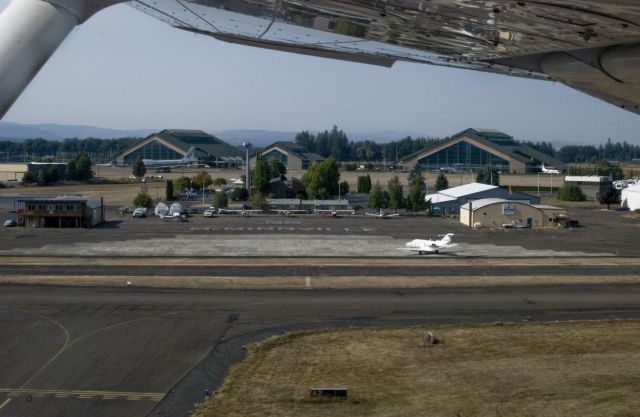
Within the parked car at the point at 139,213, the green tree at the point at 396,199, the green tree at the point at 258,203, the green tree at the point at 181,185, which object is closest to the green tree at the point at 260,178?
the green tree at the point at 258,203

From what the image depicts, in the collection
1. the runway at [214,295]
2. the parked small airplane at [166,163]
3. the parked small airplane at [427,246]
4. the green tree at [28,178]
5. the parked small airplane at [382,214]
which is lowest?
the runway at [214,295]

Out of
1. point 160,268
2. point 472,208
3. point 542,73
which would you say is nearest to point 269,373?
point 542,73

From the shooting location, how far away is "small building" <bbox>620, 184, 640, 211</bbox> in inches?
3321

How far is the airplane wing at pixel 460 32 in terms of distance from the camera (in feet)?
22.9

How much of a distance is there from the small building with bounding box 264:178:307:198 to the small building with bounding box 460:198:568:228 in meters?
33.2

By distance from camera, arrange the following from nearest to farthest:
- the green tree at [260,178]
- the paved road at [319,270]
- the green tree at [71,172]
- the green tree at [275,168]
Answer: the paved road at [319,270], the green tree at [260,178], the green tree at [275,168], the green tree at [71,172]

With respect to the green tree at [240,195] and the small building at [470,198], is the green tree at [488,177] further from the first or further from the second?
the green tree at [240,195]

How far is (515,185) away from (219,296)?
355ft

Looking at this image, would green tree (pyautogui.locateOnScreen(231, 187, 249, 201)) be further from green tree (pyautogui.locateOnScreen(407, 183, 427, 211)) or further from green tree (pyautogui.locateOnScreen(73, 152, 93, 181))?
green tree (pyautogui.locateOnScreen(73, 152, 93, 181))

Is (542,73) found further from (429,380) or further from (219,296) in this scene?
(219,296)

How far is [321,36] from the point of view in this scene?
8680 millimetres

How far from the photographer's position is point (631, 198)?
8581cm

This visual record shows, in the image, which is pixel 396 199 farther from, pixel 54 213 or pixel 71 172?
pixel 71 172

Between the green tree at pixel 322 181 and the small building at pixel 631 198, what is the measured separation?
3616 cm
